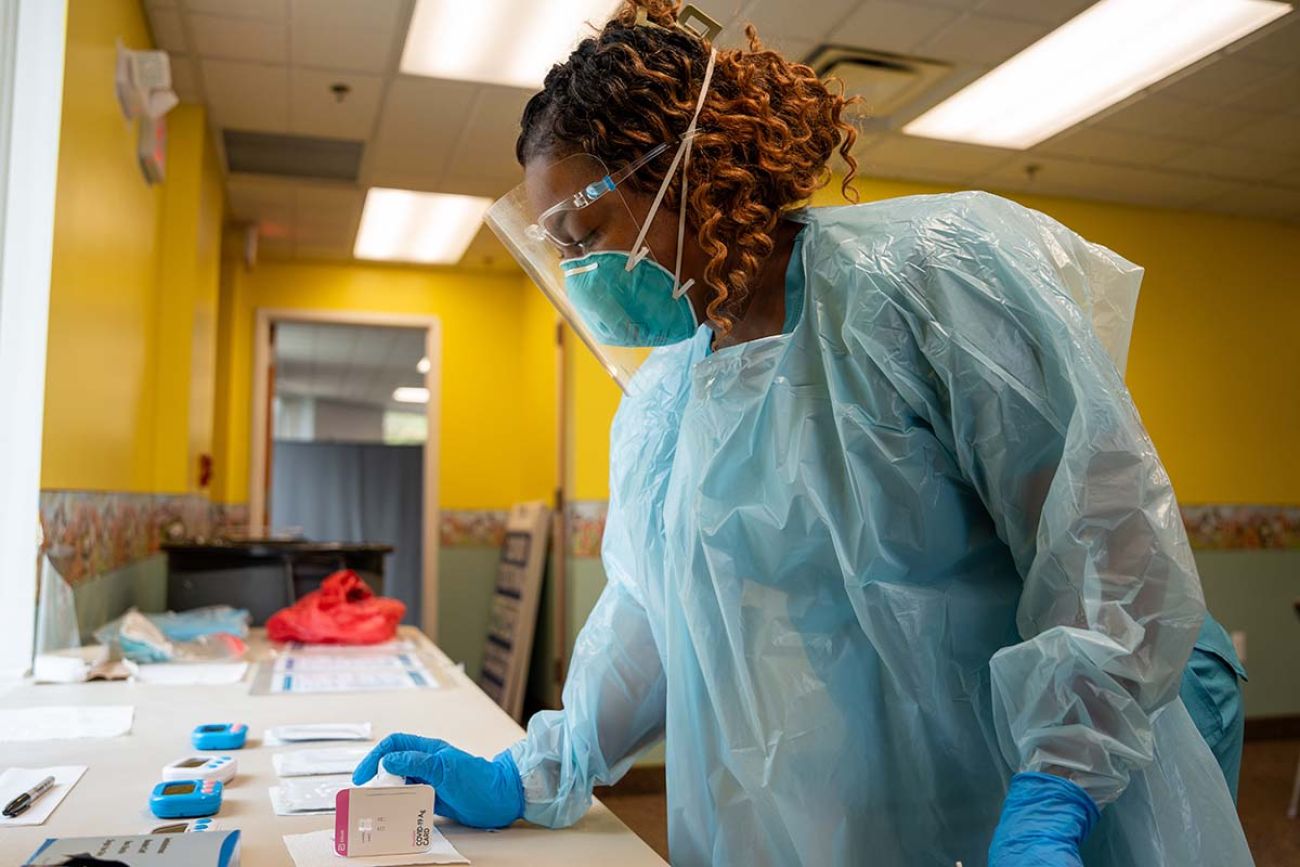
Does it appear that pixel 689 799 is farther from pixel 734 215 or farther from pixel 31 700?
pixel 31 700

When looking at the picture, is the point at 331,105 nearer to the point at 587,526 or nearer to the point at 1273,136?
the point at 587,526

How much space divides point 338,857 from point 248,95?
12.2 feet

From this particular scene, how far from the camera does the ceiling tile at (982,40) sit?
137 inches

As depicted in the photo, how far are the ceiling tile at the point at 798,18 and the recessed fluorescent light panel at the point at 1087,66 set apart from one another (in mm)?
715

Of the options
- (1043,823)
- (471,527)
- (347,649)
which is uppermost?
(471,527)

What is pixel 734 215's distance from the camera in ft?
3.71

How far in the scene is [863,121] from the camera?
274cm

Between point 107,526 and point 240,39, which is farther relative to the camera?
point 240,39

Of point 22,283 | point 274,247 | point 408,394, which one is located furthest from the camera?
point 408,394

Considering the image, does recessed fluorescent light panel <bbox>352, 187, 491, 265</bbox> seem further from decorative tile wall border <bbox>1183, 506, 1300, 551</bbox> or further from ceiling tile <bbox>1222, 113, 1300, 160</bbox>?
decorative tile wall border <bbox>1183, 506, 1300, 551</bbox>

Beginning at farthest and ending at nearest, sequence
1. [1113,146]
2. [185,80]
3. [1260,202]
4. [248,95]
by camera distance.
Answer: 1. [1260,202]
2. [1113,146]
3. [248,95]
4. [185,80]

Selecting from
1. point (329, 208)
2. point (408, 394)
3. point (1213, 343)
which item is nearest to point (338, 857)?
point (329, 208)

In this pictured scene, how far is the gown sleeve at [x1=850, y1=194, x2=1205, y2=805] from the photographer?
2.94ft

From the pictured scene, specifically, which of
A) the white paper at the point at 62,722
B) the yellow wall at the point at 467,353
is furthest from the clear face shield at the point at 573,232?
the yellow wall at the point at 467,353
